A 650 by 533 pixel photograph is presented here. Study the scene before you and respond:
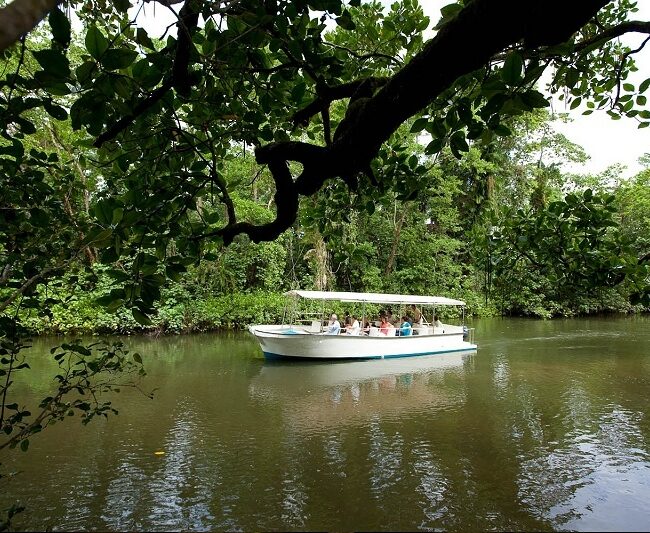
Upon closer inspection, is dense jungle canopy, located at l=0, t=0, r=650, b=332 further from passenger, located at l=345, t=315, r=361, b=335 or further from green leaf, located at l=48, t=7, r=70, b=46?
passenger, located at l=345, t=315, r=361, b=335

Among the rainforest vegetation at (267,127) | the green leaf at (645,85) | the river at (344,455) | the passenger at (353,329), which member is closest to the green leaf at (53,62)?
the rainforest vegetation at (267,127)

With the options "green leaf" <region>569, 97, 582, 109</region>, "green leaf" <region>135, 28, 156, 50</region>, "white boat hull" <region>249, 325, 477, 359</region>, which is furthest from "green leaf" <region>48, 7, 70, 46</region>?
"white boat hull" <region>249, 325, 477, 359</region>

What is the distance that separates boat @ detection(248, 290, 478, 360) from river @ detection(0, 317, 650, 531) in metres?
1.94

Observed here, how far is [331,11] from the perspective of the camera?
218 centimetres

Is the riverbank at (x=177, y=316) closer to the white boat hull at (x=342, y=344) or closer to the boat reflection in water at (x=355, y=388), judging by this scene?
the white boat hull at (x=342, y=344)

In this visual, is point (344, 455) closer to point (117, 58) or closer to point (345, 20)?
point (345, 20)

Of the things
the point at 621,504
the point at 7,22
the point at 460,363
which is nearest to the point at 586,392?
the point at 460,363

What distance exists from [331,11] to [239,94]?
3.91 ft

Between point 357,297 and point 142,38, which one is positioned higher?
point 142,38

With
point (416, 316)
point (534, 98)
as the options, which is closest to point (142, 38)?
point (534, 98)

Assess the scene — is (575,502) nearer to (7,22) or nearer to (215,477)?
(215,477)

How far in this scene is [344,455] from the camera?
22.2ft

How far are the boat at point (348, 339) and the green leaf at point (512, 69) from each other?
1290 centimetres

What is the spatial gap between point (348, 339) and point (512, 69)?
45.1 feet
